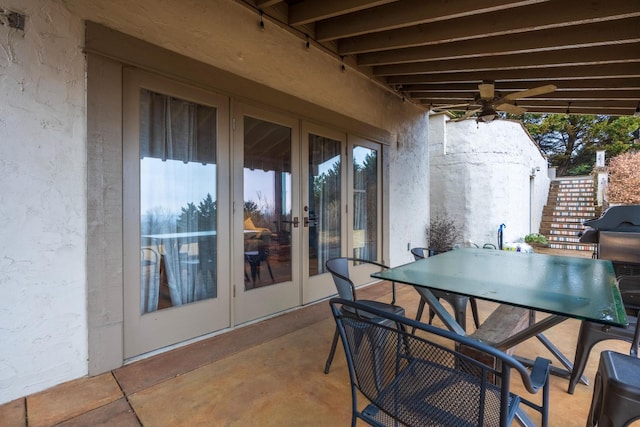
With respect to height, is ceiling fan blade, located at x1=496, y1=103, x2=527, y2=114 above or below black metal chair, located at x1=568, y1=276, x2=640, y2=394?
above

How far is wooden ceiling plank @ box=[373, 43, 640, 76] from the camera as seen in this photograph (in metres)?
3.36

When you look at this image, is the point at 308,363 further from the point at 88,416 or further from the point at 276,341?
the point at 88,416

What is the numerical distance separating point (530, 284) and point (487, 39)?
2.93 m

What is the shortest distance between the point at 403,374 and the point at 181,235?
81.5 inches

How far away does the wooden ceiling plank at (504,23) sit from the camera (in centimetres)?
265

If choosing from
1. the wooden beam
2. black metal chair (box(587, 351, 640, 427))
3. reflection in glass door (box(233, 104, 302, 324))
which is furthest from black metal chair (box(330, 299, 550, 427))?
the wooden beam

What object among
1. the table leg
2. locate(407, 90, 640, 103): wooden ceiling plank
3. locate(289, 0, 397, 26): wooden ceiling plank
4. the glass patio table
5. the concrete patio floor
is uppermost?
locate(289, 0, 397, 26): wooden ceiling plank

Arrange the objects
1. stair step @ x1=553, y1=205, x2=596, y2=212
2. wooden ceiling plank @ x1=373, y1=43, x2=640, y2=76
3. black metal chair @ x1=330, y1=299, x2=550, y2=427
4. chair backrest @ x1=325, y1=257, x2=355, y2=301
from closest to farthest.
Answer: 1. black metal chair @ x1=330, y1=299, x2=550, y2=427
2. chair backrest @ x1=325, y1=257, x2=355, y2=301
3. wooden ceiling plank @ x1=373, y1=43, x2=640, y2=76
4. stair step @ x1=553, y1=205, x2=596, y2=212

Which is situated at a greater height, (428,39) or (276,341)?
(428,39)

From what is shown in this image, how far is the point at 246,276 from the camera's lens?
2.99m

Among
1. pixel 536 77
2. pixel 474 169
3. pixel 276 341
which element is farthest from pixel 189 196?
pixel 474 169

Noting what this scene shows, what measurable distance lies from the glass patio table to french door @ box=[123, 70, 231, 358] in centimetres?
156

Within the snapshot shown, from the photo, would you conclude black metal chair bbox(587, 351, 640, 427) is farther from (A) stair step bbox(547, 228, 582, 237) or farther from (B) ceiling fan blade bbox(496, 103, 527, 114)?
(A) stair step bbox(547, 228, 582, 237)

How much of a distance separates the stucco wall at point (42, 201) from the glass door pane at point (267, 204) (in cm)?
130
